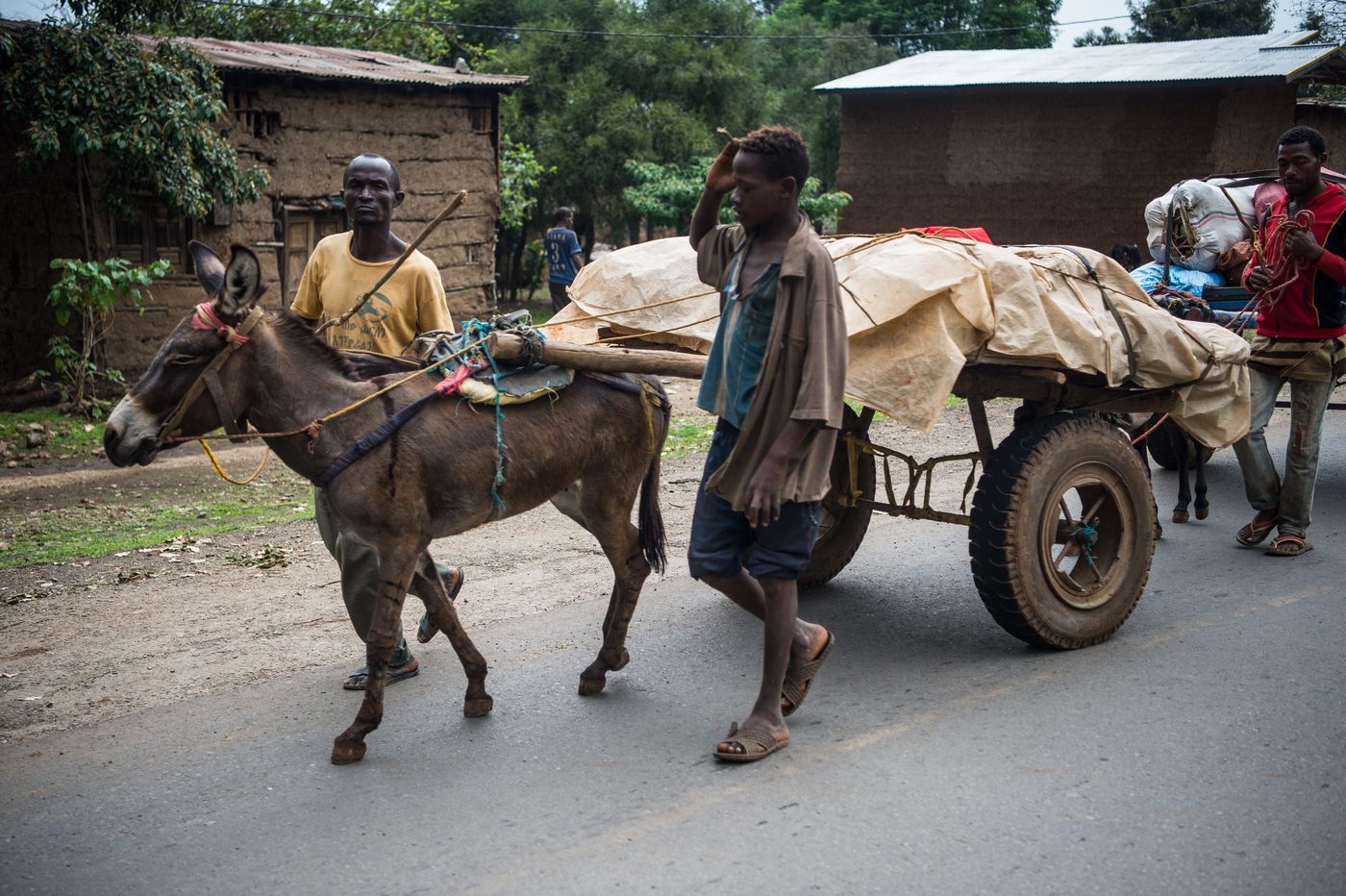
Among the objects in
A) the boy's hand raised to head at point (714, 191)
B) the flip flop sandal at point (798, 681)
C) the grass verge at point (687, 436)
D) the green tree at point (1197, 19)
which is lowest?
the grass verge at point (687, 436)

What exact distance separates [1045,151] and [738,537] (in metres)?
16.2

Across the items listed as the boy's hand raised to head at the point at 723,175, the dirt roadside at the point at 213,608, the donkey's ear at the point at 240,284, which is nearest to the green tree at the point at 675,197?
the dirt roadside at the point at 213,608

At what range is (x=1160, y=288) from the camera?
7.64m

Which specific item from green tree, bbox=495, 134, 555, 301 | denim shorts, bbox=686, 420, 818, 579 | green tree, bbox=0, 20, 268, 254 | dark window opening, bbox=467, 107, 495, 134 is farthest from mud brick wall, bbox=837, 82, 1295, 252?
denim shorts, bbox=686, 420, 818, 579

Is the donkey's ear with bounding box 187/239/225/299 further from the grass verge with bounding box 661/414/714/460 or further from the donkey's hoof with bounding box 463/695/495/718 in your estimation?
the grass verge with bounding box 661/414/714/460

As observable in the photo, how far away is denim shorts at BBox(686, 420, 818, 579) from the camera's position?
4023mm

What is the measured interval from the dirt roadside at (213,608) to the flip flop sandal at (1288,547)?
205 centimetres

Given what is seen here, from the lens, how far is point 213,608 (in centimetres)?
578

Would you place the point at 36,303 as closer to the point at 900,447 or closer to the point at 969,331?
the point at 900,447

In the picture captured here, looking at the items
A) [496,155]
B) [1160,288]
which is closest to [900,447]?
[1160,288]

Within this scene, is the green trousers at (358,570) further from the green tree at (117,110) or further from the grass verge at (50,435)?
the green tree at (117,110)

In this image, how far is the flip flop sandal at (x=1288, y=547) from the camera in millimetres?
6621

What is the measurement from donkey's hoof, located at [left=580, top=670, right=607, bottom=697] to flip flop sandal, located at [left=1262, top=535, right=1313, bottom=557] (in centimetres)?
417

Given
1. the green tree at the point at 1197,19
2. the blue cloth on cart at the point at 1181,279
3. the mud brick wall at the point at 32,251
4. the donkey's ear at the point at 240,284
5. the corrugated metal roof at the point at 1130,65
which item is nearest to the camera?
the donkey's ear at the point at 240,284
